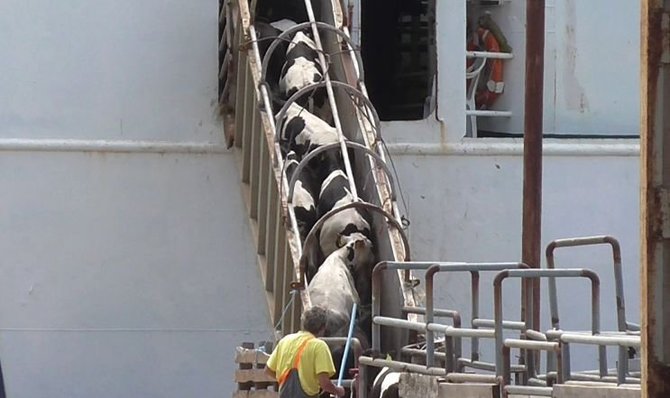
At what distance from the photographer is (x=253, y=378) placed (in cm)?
1027

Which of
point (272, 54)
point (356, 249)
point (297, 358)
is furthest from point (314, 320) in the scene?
point (272, 54)

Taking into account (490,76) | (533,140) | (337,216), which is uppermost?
(490,76)

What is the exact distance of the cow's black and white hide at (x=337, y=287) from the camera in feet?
31.1

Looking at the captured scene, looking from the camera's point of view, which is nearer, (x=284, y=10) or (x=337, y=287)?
(x=337, y=287)

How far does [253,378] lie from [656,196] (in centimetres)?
680

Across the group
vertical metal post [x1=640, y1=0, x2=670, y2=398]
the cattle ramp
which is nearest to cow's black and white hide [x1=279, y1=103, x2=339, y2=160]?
the cattle ramp

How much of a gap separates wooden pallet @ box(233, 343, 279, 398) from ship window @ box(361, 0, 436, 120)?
17.5 feet

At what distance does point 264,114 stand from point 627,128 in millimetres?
4313

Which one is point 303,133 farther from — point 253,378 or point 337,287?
point 253,378

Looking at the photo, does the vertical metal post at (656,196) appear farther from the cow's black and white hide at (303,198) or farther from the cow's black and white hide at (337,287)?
the cow's black and white hide at (303,198)

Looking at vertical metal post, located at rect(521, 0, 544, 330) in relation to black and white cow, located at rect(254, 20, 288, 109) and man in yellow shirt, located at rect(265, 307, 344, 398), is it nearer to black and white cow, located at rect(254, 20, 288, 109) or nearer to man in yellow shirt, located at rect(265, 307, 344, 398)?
black and white cow, located at rect(254, 20, 288, 109)

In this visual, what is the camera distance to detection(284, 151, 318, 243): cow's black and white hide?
10.6 meters

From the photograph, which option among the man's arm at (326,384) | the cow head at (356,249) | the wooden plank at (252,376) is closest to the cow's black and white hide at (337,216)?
the cow head at (356,249)

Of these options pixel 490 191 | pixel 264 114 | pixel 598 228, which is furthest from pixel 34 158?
pixel 598 228
